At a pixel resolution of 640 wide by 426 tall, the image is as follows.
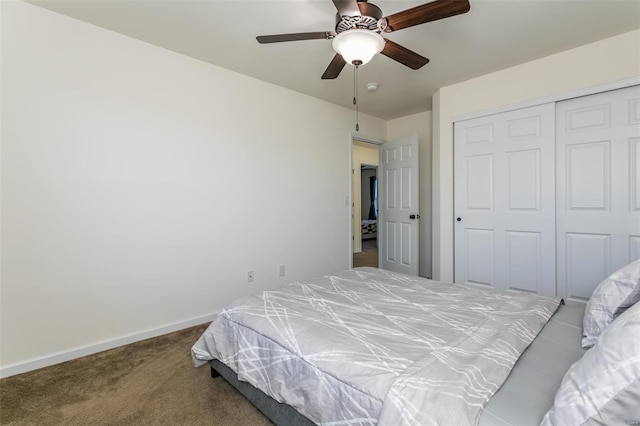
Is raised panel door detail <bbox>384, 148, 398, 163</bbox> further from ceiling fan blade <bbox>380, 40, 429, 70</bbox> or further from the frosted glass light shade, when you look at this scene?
the frosted glass light shade

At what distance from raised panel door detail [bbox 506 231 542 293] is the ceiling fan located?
2.25 m

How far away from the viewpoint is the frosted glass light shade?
1709mm

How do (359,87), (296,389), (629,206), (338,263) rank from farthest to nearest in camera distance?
1. (338,263)
2. (359,87)
3. (629,206)
4. (296,389)

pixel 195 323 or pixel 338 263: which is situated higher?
pixel 338 263

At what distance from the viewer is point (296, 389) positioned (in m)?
1.20

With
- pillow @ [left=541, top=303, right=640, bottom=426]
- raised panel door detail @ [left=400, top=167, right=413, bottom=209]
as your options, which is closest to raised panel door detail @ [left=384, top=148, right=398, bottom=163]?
raised panel door detail @ [left=400, top=167, right=413, bottom=209]

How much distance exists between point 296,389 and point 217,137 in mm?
2467

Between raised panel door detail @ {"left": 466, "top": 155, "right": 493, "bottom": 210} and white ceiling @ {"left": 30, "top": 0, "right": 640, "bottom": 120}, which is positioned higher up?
white ceiling @ {"left": 30, "top": 0, "right": 640, "bottom": 120}

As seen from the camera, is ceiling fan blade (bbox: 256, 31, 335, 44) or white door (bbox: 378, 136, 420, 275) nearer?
ceiling fan blade (bbox: 256, 31, 335, 44)

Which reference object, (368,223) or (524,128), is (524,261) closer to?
(524,128)

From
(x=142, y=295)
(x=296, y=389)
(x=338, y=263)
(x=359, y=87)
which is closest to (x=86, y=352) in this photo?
(x=142, y=295)

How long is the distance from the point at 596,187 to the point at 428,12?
7.59 ft

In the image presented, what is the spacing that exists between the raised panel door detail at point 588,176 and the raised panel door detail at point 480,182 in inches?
25.8

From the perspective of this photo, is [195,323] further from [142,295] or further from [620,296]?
[620,296]
